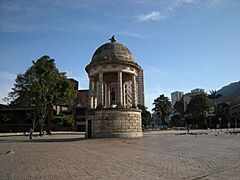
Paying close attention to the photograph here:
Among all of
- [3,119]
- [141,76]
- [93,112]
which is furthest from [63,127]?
[141,76]

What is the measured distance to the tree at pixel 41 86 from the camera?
43.6m

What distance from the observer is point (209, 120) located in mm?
91062

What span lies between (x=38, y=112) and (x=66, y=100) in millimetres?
5752

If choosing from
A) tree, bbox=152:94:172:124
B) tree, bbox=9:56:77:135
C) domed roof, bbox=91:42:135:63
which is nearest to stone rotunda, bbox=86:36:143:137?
domed roof, bbox=91:42:135:63

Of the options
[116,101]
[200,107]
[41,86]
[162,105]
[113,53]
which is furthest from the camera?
[162,105]

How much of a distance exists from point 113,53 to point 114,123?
30.1ft

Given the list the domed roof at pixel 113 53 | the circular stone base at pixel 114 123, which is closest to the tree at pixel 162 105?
the domed roof at pixel 113 53

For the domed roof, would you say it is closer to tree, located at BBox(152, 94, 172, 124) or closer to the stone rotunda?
the stone rotunda

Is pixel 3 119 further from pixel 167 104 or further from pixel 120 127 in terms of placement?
pixel 167 104

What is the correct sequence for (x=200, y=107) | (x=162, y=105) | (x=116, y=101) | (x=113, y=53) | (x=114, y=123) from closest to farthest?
(x=114, y=123)
(x=113, y=53)
(x=116, y=101)
(x=200, y=107)
(x=162, y=105)

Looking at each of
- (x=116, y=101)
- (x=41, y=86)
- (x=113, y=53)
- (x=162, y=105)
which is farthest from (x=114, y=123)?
(x=162, y=105)

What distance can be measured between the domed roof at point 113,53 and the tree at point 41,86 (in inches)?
569

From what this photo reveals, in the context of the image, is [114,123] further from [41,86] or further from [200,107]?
[200,107]

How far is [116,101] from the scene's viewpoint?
32.2m
